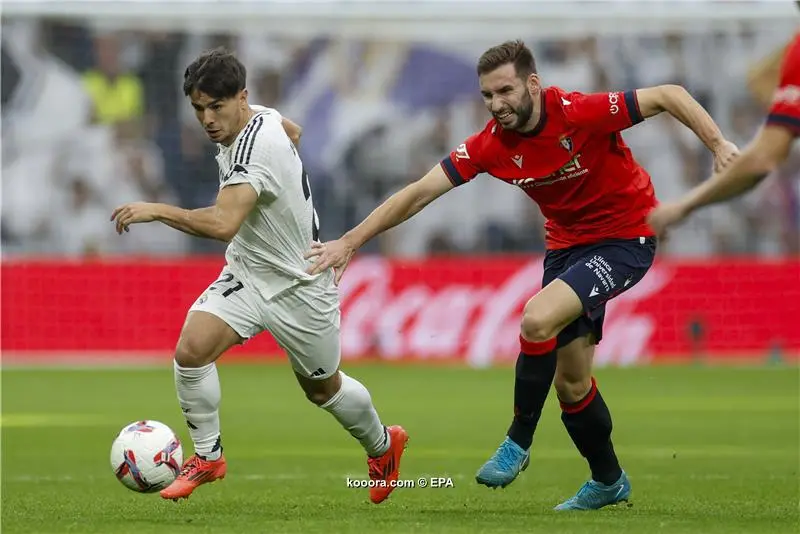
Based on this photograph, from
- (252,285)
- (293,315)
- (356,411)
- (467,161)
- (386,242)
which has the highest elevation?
(467,161)

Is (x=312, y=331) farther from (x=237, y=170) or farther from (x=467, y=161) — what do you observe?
(x=467, y=161)

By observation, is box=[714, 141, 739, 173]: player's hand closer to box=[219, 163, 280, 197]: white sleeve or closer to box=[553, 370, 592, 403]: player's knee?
box=[553, 370, 592, 403]: player's knee

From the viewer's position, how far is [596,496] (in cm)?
893

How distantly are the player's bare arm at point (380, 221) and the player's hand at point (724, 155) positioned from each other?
1.73m

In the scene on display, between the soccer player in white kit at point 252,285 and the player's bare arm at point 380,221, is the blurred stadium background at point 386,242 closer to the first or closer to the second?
the soccer player in white kit at point 252,285

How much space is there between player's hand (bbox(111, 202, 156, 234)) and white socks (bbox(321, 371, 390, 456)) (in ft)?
5.97

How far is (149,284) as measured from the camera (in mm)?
23328

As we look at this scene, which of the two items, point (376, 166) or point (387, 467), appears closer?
point (387, 467)

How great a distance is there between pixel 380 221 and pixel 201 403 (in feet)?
4.69

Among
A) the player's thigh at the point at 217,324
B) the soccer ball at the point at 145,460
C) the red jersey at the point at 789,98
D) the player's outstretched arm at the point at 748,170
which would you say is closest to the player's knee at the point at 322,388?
the player's thigh at the point at 217,324

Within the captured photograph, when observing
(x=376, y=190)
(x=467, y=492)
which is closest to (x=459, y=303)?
(x=376, y=190)

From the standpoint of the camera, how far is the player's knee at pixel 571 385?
8859 mm

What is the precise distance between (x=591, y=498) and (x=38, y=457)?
506 cm

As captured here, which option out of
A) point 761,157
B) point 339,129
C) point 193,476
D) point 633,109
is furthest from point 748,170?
point 339,129
